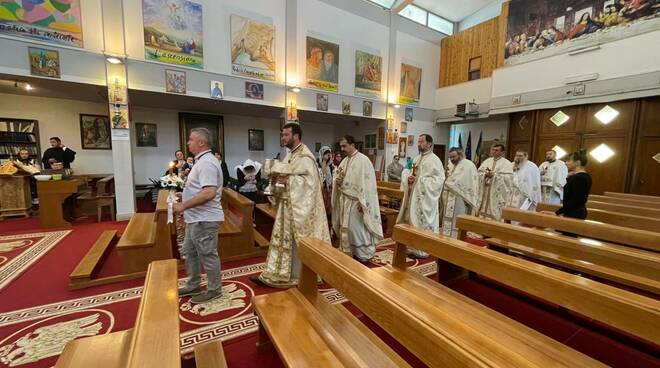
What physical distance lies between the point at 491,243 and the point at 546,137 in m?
8.99

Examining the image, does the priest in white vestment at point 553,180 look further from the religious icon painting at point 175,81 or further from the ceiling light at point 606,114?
the religious icon painting at point 175,81

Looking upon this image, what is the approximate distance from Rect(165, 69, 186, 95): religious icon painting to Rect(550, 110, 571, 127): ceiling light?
38.3 feet

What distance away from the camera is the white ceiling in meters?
12.5

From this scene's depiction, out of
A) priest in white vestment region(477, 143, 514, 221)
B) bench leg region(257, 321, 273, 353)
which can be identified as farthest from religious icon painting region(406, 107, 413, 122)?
bench leg region(257, 321, 273, 353)

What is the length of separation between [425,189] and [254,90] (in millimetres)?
6261

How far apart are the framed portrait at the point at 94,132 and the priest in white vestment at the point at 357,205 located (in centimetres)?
914

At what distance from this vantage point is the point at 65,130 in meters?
8.73

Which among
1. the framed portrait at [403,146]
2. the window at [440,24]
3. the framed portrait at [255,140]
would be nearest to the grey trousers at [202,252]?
the framed portrait at [255,140]

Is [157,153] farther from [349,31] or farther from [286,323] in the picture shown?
[286,323]

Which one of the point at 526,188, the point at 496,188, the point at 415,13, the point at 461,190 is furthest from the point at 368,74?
the point at 461,190

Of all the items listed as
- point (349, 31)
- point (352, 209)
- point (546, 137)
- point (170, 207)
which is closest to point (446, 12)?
point (349, 31)

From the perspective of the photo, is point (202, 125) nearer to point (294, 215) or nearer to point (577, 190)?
point (294, 215)

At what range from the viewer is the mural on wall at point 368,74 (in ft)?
35.5

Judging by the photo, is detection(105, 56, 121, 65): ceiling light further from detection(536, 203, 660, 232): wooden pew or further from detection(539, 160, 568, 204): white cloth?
detection(539, 160, 568, 204): white cloth
